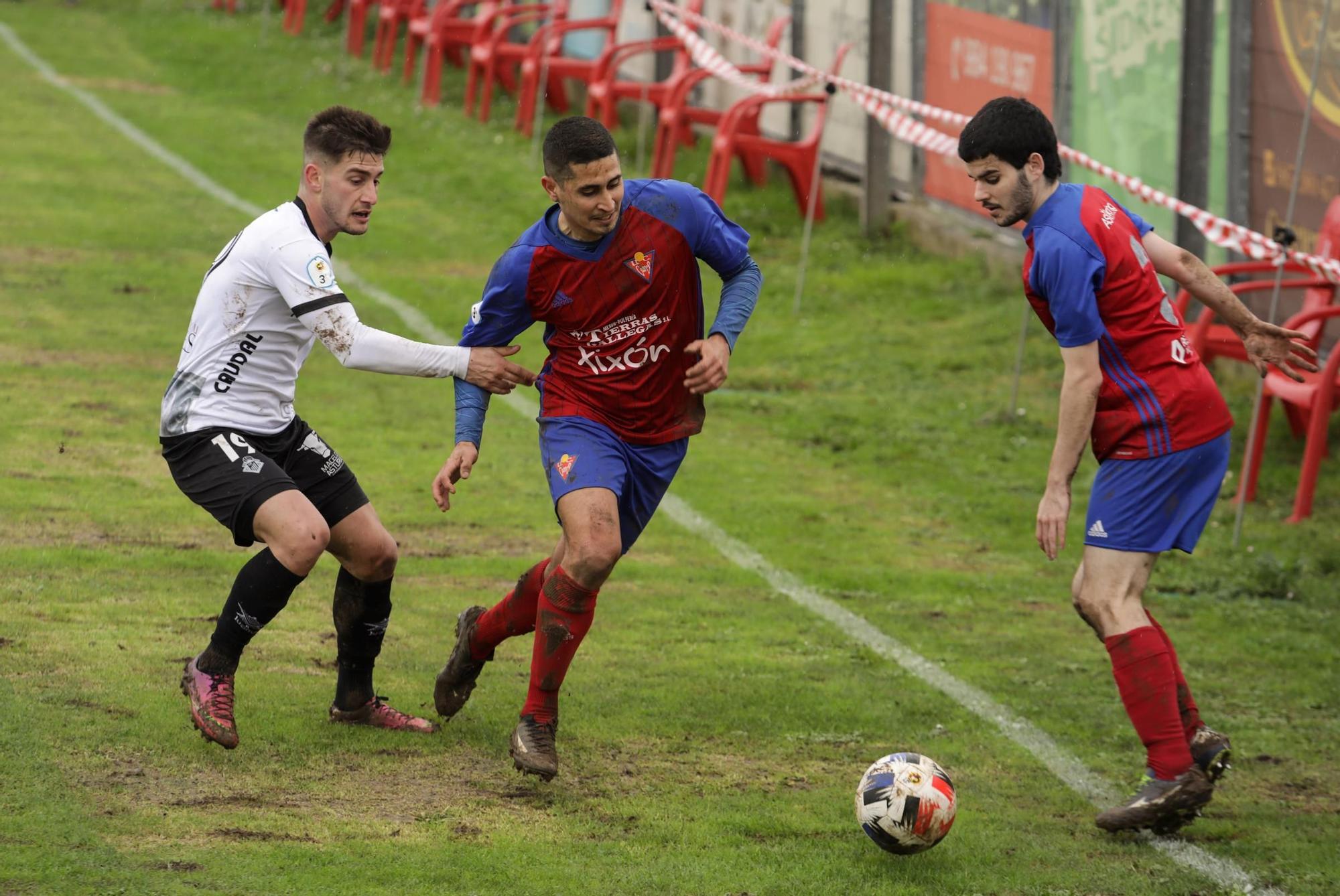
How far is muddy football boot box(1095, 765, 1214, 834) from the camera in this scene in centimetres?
520

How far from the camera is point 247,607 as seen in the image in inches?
218

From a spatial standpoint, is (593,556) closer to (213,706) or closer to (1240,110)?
(213,706)

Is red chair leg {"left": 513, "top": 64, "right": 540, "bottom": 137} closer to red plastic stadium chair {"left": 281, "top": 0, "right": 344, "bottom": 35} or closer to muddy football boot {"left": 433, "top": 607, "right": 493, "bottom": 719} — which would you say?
red plastic stadium chair {"left": 281, "top": 0, "right": 344, "bottom": 35}

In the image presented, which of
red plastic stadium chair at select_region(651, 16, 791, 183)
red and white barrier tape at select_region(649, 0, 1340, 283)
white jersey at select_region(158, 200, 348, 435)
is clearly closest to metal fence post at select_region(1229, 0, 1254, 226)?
red and white barrier tape at select_region(649, 0, 1340, 283)

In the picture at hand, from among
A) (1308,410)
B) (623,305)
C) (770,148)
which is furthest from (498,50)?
(623,305)

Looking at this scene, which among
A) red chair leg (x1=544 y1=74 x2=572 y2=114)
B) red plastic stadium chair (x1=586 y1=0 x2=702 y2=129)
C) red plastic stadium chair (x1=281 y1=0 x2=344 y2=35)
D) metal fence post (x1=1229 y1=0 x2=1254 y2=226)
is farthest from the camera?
red plastic stadium chair (x1=281 y1=0 x2=344 y2=35)

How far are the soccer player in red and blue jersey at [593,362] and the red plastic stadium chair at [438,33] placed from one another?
15.6 metres

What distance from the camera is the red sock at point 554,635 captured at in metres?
5.52

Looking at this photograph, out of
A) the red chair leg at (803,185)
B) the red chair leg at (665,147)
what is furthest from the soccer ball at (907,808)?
the red chair leg at (665,147)

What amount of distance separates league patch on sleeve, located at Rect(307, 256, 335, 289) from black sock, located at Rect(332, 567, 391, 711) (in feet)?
3.40

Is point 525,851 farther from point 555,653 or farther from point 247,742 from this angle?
point 247,742

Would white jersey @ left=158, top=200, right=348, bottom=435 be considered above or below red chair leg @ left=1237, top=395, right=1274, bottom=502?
above

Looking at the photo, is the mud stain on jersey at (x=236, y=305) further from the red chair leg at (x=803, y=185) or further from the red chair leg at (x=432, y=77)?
the red chair leg at (x=432, y=77)

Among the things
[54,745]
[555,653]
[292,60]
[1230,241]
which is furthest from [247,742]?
[292,60]
